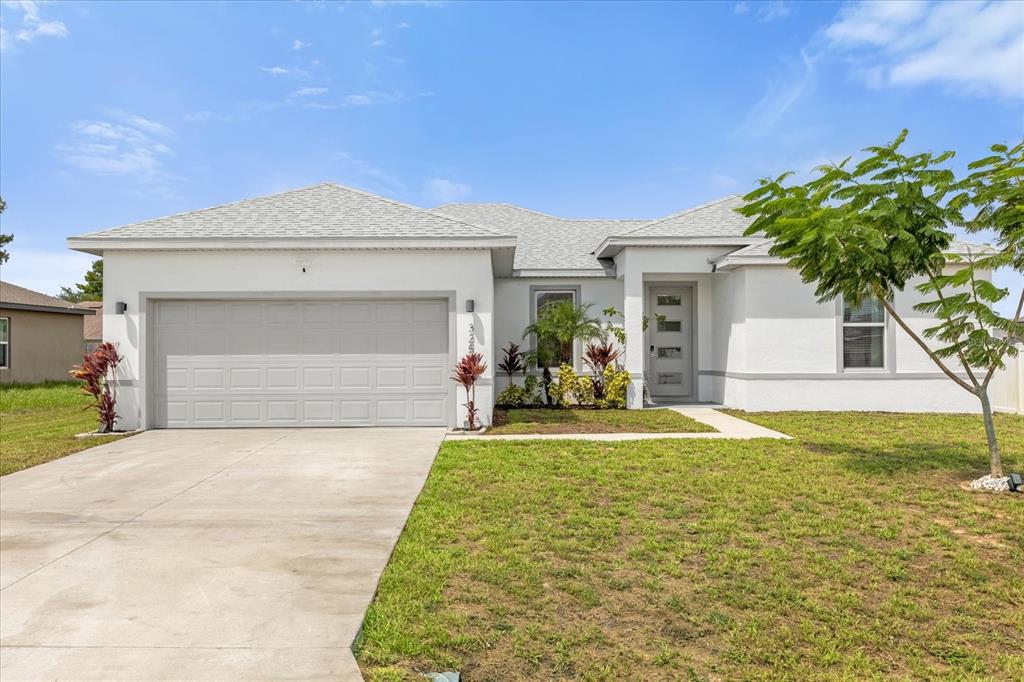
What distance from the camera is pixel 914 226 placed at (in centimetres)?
646

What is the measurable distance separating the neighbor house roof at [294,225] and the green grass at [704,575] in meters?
5.18

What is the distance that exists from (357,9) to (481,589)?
456 inches

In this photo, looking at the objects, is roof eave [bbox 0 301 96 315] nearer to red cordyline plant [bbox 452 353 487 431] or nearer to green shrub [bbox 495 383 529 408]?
green shrub [bbox 495 383 529 408]

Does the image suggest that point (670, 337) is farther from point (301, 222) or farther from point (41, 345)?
point (41, 345)

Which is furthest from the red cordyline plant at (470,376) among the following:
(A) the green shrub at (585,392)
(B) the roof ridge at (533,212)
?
(B) the roof ridge at (533,212)

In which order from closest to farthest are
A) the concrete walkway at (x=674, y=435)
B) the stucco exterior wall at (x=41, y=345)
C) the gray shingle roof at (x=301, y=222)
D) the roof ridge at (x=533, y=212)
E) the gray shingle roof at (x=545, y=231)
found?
the concrete walkway at (x=674, y=435), the gray shingle roof at (x=301, y=222), the gray shingle roof at (x=545, y=231), the roof ridge at (x=533, y=212), the stucco exterior wall at (x=41, y=345)

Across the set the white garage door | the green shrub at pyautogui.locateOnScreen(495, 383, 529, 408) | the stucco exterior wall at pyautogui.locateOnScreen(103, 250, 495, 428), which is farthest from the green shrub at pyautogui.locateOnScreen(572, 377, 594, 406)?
the white garage door

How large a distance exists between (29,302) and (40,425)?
43.2ft

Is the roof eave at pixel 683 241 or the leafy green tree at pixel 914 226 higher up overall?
the roof eave at pixel 683 241

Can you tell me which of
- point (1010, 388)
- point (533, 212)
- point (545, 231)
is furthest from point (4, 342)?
point (1010, 388)

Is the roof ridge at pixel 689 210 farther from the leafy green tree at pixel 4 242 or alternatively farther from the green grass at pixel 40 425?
the leafy green tree at pixel 4 242

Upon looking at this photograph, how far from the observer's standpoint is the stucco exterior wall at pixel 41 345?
69.6 feet

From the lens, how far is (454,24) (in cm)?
1202

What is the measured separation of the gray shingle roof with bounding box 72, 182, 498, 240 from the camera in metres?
10.5
